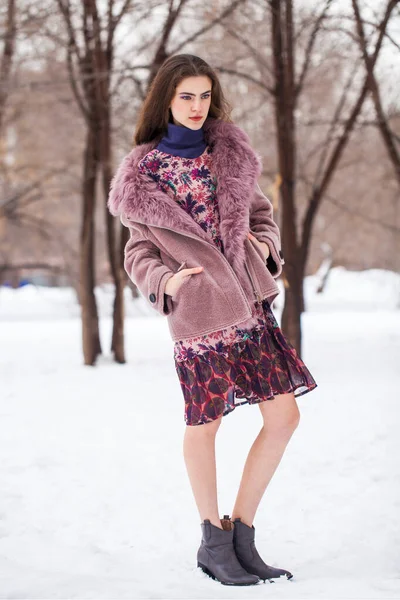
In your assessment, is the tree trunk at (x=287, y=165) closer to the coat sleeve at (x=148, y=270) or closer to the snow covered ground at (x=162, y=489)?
the snow covered ground at (x=162, y=489)

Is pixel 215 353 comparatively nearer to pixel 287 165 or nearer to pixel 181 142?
pixel 181 142

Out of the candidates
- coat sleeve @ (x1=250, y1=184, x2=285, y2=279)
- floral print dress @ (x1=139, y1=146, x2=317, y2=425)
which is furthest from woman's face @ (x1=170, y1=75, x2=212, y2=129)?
coat sleeve @ (x1=250, y1=184, x2=285, y2=279)

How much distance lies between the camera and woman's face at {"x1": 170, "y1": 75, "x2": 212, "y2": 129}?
2.81m

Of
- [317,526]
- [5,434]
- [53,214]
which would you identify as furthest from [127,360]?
[53,214]

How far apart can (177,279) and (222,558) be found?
3.30ft

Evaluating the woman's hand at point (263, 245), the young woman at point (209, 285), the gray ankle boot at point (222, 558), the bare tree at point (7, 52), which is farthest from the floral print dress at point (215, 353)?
the bare tree at point (7, 52)

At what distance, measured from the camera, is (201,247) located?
9.09ft

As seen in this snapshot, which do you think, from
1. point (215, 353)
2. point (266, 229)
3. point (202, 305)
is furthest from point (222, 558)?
point (266, 229)

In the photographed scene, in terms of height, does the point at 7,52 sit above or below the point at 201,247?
above

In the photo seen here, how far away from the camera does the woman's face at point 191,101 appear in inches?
111

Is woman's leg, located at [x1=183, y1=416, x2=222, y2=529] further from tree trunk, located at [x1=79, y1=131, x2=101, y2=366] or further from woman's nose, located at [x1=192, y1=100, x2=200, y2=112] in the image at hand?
tree trunk, located at [x1=79, y1=131, x2=101, y2=366]

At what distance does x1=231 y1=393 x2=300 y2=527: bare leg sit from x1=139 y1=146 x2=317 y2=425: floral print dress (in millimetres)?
53

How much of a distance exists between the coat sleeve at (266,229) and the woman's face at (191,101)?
357 millimetres

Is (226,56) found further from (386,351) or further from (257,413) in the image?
(257,413)
